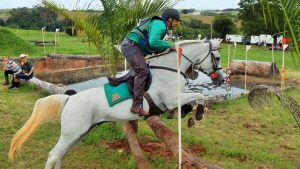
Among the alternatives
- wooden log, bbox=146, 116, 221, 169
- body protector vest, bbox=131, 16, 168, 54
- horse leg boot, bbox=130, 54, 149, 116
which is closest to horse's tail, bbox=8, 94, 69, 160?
horse leg boot, bbox=130, 54, 149, 116

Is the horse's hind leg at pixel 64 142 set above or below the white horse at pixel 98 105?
below

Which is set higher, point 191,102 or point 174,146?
point 191,102

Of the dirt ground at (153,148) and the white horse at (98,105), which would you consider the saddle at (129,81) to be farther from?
the dirt ground at (153,148)

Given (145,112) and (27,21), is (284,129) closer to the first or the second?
(145,112)

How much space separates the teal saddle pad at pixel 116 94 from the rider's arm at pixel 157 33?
24.4 inches

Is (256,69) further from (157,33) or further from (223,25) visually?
(223,25)

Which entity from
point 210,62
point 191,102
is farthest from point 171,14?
point 191,102

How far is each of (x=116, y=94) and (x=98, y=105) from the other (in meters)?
0.25

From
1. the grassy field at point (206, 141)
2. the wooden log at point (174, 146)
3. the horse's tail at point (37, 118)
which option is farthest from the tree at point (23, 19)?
the horse's tail at point (37, 118)

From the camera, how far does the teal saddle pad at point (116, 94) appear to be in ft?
16.2

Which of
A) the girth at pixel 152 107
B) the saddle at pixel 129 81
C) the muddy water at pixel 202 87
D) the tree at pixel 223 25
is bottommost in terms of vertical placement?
the muddy water at pixel 202 87

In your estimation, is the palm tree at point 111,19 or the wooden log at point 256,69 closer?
the palm tree at point 111,19

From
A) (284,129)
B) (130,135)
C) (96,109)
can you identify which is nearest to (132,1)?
(130,135)

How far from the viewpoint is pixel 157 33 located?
15.4 ft
